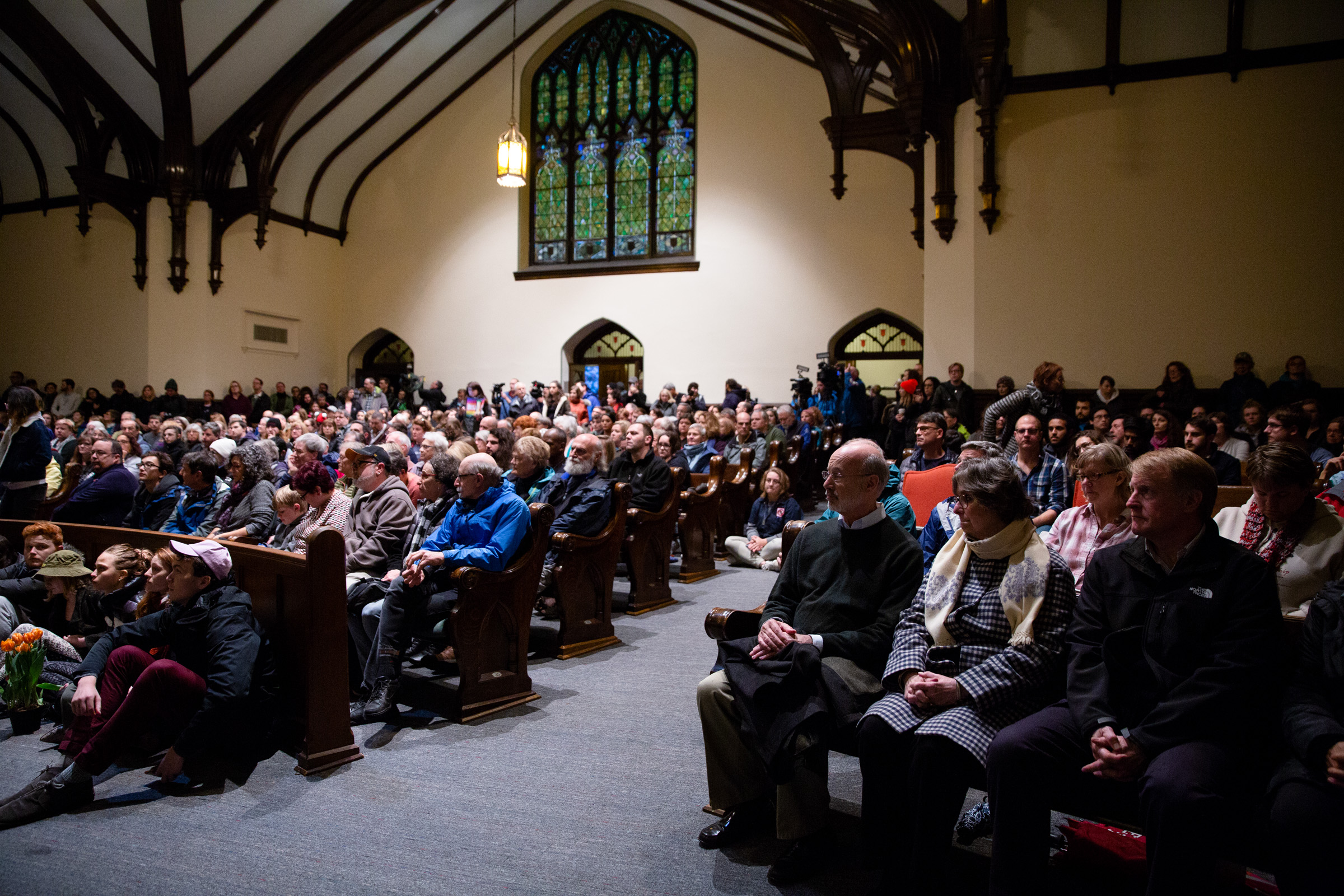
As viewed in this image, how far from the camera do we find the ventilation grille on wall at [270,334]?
1528cm

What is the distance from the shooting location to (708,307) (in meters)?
14.6

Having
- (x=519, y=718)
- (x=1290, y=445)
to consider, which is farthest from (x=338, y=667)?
(x=1290, y=445)

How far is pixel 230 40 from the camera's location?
1269 cm

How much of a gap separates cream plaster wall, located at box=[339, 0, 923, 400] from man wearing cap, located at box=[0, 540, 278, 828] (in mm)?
11476

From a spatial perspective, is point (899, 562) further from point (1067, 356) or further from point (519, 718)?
point (1067, 356)

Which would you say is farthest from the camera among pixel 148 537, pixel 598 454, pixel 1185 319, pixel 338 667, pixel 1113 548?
pixel 1185 319

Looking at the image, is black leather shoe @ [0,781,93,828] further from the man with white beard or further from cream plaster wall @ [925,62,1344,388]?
cream plaster wall @ [925,62,1344,388]

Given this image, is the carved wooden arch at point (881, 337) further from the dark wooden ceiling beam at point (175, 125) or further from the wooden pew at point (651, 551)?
the dark wooden ceiling beam at point (175, 125)

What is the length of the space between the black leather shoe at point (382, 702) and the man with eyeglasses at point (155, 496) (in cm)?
271

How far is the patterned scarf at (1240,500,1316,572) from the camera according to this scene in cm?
265

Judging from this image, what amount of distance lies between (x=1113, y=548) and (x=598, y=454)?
3333 mm

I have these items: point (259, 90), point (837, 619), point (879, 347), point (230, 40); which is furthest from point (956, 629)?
point (259, 90)

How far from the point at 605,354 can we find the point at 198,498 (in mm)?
10953

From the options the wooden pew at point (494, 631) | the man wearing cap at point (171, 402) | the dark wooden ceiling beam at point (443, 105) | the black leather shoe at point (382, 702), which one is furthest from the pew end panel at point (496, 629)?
the dark wooden ceiling beam at point (443, 105)
